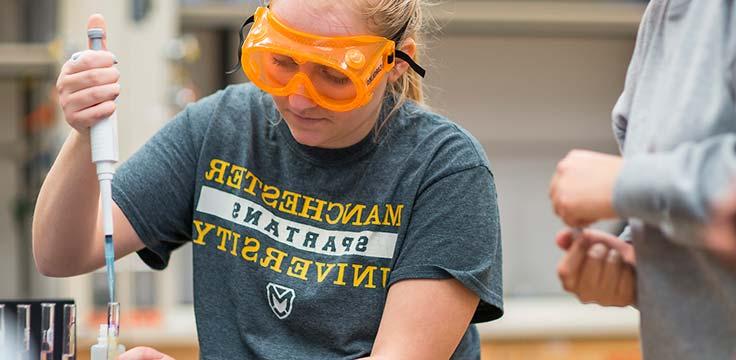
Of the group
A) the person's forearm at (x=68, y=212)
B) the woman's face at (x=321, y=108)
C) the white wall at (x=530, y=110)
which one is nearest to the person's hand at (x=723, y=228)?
the woman's face at (x=321, y=108)

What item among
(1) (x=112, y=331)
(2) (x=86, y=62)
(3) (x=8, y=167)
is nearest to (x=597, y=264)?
(1) (x=112, y=331)

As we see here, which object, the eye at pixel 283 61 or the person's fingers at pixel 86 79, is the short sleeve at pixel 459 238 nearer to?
the eye at pixel 283 61

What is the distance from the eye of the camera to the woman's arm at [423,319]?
3.87 ft

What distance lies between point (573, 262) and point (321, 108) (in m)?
0.44

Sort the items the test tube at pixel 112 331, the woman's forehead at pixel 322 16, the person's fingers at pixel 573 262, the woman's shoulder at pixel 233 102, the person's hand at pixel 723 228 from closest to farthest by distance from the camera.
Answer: the person's hand at pixel 723 228 → the person's fingers at pixel 573 262 → the test tube at pixel 112 331 → the woman's forehead at pixel 322 16 → the woman's shoulder at pixel 233 102

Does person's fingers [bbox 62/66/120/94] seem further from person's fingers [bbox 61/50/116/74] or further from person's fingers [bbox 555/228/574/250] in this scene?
person's fingers [bbox 555/228/574/250]

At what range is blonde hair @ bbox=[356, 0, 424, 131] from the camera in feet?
4.00

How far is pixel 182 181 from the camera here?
138cm

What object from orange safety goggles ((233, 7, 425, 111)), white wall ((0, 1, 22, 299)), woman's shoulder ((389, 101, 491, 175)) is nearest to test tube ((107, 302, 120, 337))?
orange safety goggles ((233, 7, 425, 111))

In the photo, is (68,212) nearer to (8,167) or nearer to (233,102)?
(233,102)

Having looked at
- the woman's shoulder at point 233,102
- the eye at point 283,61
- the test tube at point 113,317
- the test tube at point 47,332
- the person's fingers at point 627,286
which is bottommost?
the test tube at point 47,332

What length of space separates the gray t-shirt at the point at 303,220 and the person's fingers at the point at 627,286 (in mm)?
Result: 256

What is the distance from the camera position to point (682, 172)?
29.8 inches

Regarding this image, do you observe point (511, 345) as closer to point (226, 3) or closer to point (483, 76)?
point (483, 76)
